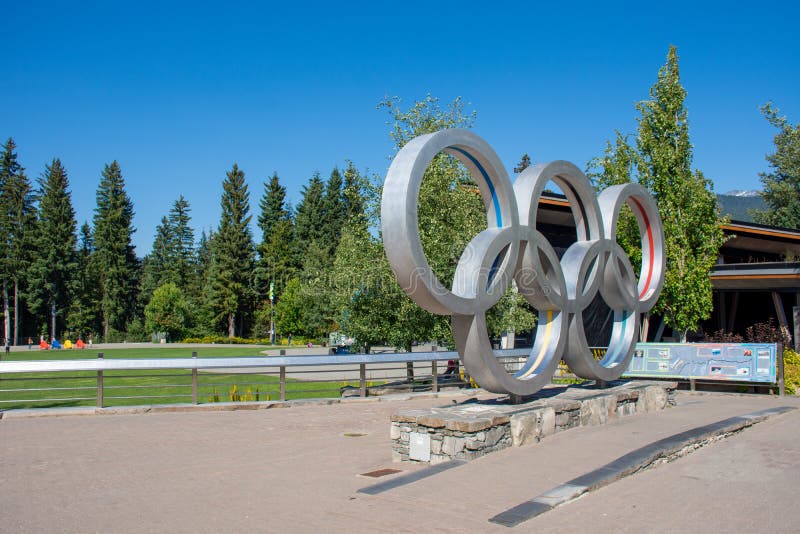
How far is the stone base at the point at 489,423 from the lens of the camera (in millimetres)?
8266

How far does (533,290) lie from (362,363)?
5191 mm

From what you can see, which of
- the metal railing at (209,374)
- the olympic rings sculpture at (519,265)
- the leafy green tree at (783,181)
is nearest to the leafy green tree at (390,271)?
the metal railing at (209,374)

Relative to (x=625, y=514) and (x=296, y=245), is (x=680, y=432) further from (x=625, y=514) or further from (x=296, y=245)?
(x=296, y=245)

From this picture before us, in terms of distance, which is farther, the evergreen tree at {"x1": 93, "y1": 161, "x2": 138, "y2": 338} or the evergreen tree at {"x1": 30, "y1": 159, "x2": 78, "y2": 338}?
the evergreen tree at {"x1": 93, "y1": 161, "x2": 138, "y2": 338}

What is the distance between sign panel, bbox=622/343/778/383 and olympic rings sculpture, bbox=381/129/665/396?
10.2 ft

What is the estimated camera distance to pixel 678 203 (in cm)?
2048

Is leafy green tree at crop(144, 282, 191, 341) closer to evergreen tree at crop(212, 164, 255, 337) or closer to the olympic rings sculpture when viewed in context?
evergreen tree at crop(212, 164, 255, 337)

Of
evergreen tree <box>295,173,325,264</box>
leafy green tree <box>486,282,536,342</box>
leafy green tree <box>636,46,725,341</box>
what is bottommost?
leafy green tree <box>486,282,536,342</box>

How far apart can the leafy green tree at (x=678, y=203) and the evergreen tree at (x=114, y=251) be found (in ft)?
212

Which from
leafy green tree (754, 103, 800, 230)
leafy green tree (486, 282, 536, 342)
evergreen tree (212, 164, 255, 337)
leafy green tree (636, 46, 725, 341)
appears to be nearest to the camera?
leafy green tree (486, 282, 536, 342)

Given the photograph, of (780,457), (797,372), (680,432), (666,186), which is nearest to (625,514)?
(780,457)

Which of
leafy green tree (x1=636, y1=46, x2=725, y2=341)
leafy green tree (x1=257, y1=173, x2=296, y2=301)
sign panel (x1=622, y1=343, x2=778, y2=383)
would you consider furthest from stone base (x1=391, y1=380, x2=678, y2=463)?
leafy green tree (x1=257, y1=173, x2=296, y2=301)

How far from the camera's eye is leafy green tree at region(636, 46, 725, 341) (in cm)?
2019

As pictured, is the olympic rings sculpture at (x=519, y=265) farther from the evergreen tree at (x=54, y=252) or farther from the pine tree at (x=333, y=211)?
the evergreen tree at (x=54, y=252)
